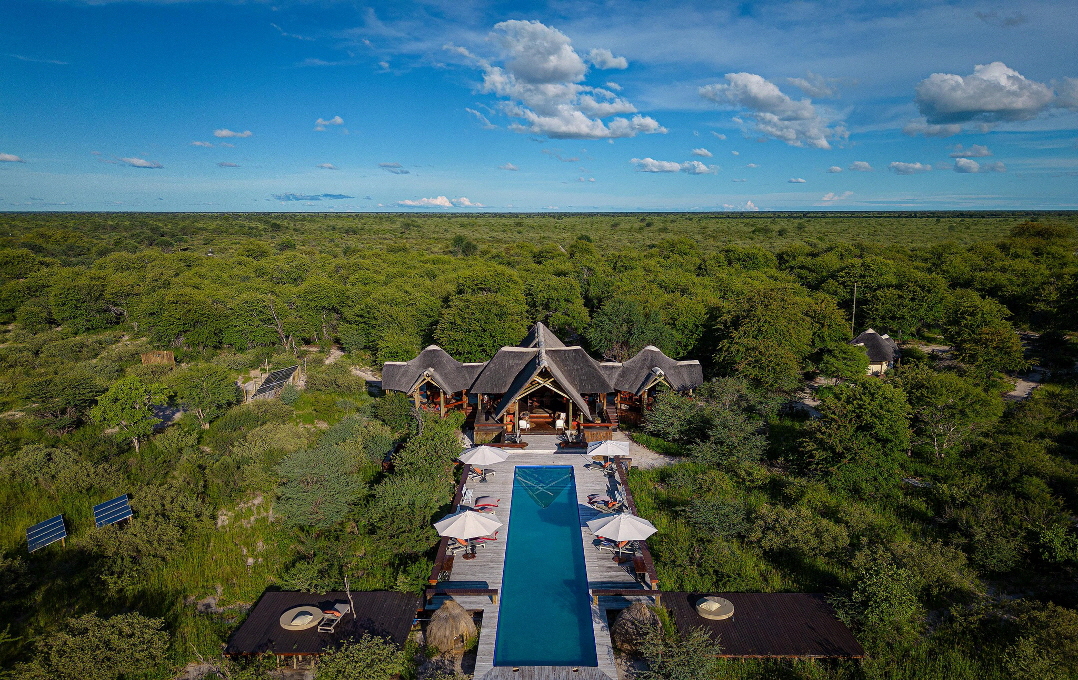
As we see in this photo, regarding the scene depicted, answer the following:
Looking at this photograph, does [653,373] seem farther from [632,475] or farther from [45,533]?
[45,533]

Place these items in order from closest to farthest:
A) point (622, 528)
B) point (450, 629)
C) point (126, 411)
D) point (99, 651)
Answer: point (99, 651)
point (450, 629)
point (622, 528)
point (126, 411)

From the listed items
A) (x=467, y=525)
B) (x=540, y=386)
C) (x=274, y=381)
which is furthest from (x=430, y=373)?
(x=467, y=525)

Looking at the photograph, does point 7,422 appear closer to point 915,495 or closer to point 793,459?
point 793,459

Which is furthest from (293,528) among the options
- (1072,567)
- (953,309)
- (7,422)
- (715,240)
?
(715,240)

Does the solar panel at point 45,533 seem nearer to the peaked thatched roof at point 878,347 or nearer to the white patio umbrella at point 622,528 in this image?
the white patio umbrella at point 622,528

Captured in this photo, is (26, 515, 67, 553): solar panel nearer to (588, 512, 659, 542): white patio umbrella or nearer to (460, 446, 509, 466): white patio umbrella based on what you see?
(460, 446, 509, 466): white patio umbrella

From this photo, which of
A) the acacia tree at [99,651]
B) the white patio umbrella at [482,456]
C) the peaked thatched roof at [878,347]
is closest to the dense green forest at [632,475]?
the acacia tree at [99,651]
